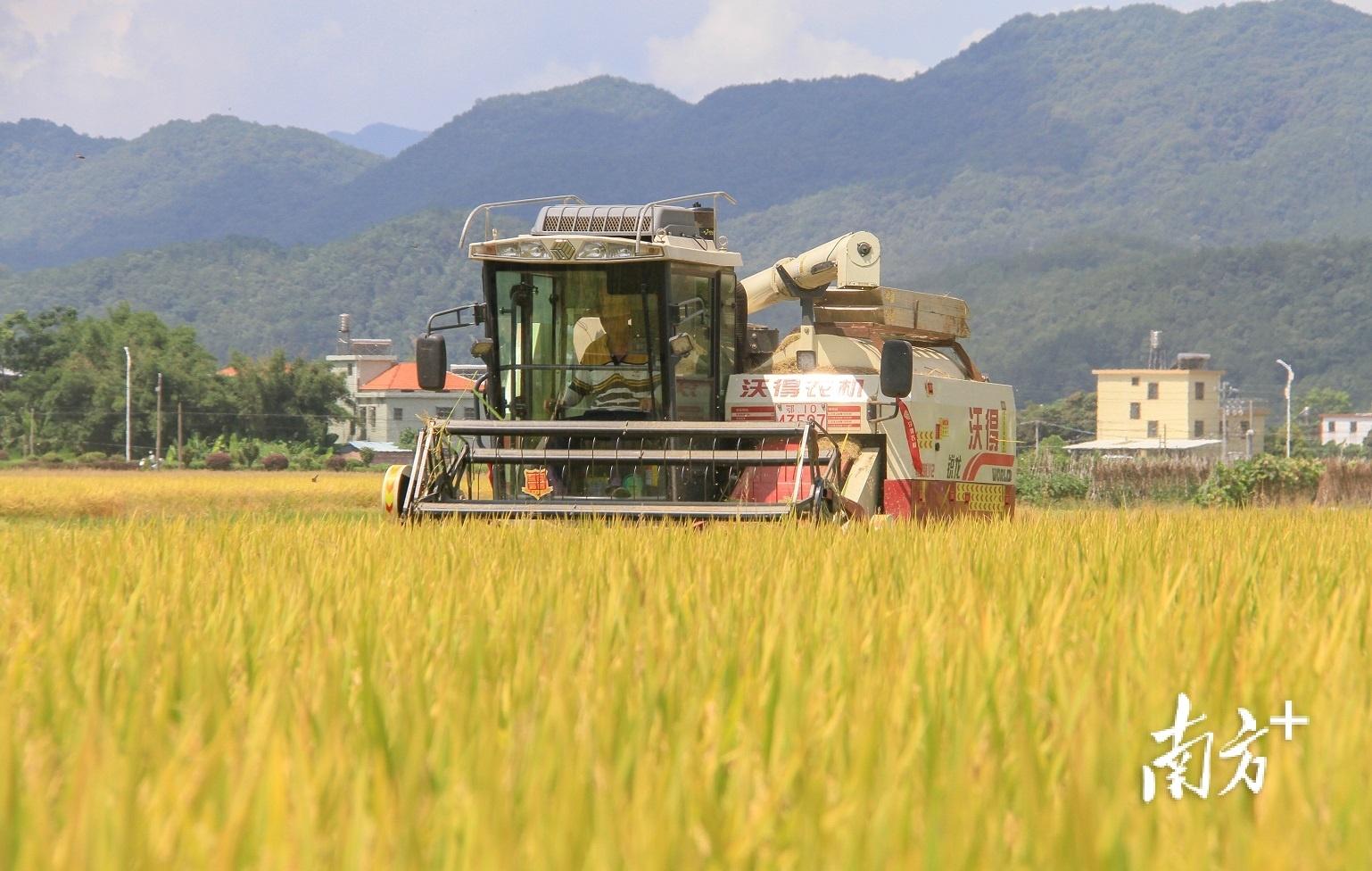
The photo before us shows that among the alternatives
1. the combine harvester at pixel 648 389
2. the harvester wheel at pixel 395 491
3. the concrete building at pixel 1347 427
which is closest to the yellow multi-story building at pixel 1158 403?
the concrete building at pixel 1347 427

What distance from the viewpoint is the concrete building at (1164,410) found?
11688 cm

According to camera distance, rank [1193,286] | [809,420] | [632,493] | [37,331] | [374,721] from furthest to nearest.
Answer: [1193,286]
[37,331]
[632,493]
[809,420]
[374,721]

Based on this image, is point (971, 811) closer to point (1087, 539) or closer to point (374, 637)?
point (374, 637)

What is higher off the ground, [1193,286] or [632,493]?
[1193,286]

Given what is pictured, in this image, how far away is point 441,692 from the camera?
2.79m

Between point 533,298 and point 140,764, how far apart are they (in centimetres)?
1015

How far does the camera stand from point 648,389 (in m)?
12.2

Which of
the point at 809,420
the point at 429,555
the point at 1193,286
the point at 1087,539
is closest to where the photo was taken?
the point at 429,555

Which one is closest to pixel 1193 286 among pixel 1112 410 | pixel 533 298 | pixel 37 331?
pixel 1112 410

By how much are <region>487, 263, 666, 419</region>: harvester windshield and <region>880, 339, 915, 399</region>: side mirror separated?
1827 mm

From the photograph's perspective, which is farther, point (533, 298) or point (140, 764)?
point (533, 298)

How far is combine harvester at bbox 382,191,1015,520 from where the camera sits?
36.9ft

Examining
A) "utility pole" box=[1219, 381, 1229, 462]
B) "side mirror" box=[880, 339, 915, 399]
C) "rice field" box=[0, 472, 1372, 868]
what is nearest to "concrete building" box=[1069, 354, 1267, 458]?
"utility pole" box=[1219, 381, 1229, 462]

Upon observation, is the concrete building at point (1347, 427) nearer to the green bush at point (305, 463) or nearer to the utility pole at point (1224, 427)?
the utility pole at point (1224, 427)
